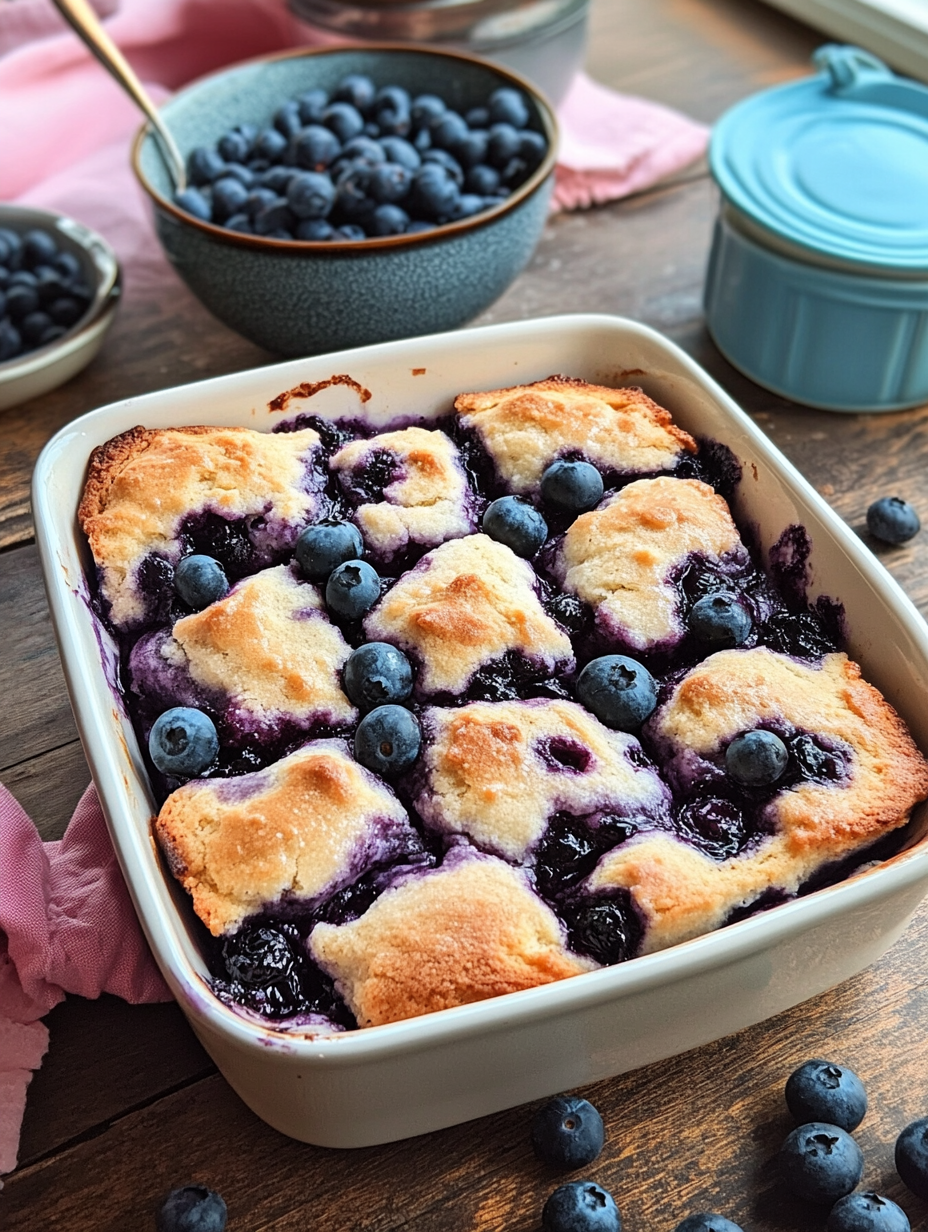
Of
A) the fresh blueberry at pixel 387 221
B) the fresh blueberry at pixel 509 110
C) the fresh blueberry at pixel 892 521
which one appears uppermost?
the fresh blueberry at pixel 509 110

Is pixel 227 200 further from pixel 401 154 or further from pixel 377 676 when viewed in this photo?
pixel 377 676

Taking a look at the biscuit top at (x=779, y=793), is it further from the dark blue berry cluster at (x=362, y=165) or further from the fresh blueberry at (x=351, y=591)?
the dark blue berry cluster at (x=362, y=165)

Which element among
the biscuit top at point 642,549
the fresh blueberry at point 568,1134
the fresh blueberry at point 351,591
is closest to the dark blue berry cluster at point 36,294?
the fresh blueberry at point 351,591

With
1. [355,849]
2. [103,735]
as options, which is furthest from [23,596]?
[355,849]

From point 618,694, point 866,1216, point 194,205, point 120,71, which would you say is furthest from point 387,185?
point 866,1216

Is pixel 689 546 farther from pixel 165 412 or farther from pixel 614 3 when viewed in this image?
pixel 614 3

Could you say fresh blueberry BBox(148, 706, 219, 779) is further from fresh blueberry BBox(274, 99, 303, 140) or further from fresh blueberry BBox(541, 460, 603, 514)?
fresh blueberry BBox(274, 99, 303, 140)

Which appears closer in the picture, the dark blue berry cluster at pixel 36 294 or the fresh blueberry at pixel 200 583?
the fresh blueberry at pixel 200 583
